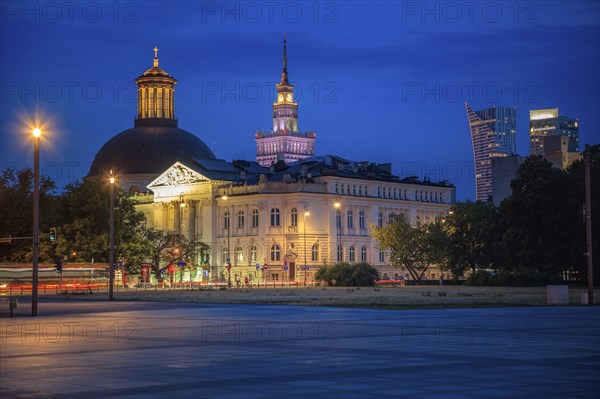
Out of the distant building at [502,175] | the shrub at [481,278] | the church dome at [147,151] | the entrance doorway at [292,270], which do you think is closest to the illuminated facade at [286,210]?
the entrance doorway at [292,270]

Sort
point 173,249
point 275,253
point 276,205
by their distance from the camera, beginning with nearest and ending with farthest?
1. point 173,249
2. point 275,253
3. point 276,205

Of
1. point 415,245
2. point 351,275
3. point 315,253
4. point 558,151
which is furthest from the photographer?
point 558,151

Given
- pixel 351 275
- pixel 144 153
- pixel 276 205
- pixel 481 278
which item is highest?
pixel 144 153

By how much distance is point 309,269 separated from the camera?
484 feet

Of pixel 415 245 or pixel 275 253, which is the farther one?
pixel 275 253

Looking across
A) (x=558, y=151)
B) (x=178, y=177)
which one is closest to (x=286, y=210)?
(x=178, y=177)

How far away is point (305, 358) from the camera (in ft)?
72.4

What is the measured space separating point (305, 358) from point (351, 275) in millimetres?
86975

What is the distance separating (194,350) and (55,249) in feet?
298

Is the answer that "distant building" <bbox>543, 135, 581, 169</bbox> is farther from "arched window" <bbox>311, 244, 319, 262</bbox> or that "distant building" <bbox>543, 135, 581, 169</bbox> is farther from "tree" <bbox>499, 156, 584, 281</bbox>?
"tree" <bbox>499, 156, 584, 281</bbox>

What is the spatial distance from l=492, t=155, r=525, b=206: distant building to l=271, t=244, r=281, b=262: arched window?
50398 millimetres

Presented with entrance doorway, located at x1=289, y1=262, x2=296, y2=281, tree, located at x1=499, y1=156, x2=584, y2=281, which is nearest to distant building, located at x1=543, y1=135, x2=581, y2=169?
entrance doorway, located at x1=289, y1=262, x2=296, y2=281

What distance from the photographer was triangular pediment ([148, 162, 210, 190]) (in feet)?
542

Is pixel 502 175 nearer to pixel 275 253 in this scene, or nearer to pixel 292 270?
pixel 275 253
